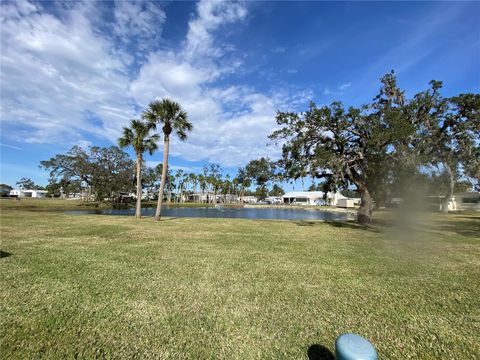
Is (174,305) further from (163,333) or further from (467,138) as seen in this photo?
(467,138)

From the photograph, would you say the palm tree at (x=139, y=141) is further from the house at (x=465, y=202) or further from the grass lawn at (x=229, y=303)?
the house at (x=465, y=202)

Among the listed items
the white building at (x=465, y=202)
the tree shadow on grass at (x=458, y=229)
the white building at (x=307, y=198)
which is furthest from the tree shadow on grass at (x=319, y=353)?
the white building at (x=307, y=198)

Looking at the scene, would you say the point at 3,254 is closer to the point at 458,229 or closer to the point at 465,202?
the point at 458,229

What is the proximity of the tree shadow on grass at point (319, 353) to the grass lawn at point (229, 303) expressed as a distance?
56 millimetres

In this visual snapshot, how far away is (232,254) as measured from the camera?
747cm

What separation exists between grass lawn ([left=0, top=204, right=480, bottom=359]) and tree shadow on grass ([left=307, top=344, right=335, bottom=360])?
0.18ft

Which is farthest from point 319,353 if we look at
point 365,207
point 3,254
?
point 365,207

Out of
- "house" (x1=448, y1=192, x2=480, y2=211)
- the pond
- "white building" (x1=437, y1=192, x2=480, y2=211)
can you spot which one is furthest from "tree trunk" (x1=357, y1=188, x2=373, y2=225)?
"house" (x1=448, y1=192, x2=480, y2=211)

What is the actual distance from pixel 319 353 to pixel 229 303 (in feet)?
5.14

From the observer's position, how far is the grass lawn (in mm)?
2939

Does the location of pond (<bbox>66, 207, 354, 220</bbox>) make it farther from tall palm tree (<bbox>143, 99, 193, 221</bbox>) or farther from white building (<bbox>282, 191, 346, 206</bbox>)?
white building (<bbox>282, 191, 346, 206</bbox>)

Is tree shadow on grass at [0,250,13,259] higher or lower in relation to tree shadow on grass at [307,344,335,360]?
higher

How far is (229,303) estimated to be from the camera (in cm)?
405

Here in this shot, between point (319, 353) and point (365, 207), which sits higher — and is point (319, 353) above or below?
below
